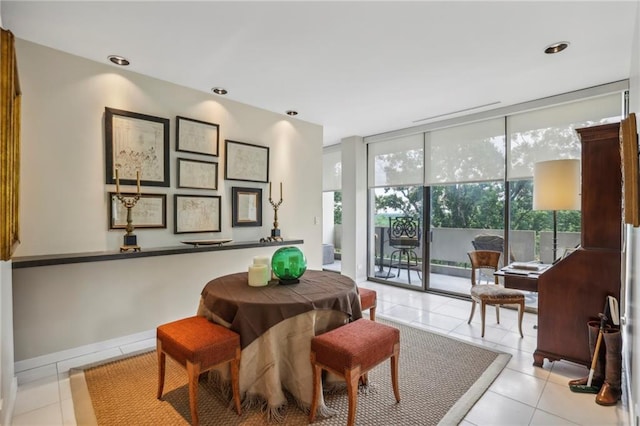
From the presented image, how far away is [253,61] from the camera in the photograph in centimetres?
285

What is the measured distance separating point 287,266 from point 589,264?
239cm

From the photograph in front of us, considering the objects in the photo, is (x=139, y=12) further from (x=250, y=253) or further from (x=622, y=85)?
(x=622, y=85)

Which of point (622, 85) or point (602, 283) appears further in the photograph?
point (622, 85)

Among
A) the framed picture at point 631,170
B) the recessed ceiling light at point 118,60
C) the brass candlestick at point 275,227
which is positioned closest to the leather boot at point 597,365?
the framed picture at point 631,170

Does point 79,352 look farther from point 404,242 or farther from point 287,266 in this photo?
point 404,242

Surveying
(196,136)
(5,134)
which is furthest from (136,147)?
(5,134)

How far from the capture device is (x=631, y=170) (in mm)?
1611

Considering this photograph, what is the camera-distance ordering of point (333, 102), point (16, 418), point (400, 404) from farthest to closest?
point (333, 102) → point (400, 404) → point (16, 418)

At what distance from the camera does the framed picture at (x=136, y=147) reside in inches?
114

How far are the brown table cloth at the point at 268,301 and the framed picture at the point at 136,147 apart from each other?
1.48 metres

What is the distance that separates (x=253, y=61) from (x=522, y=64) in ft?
8.28

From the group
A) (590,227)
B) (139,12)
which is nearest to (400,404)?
(590,227)

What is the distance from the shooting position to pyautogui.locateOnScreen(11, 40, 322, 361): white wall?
252 cm

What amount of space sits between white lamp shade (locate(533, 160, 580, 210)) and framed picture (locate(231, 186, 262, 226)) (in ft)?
10.6
